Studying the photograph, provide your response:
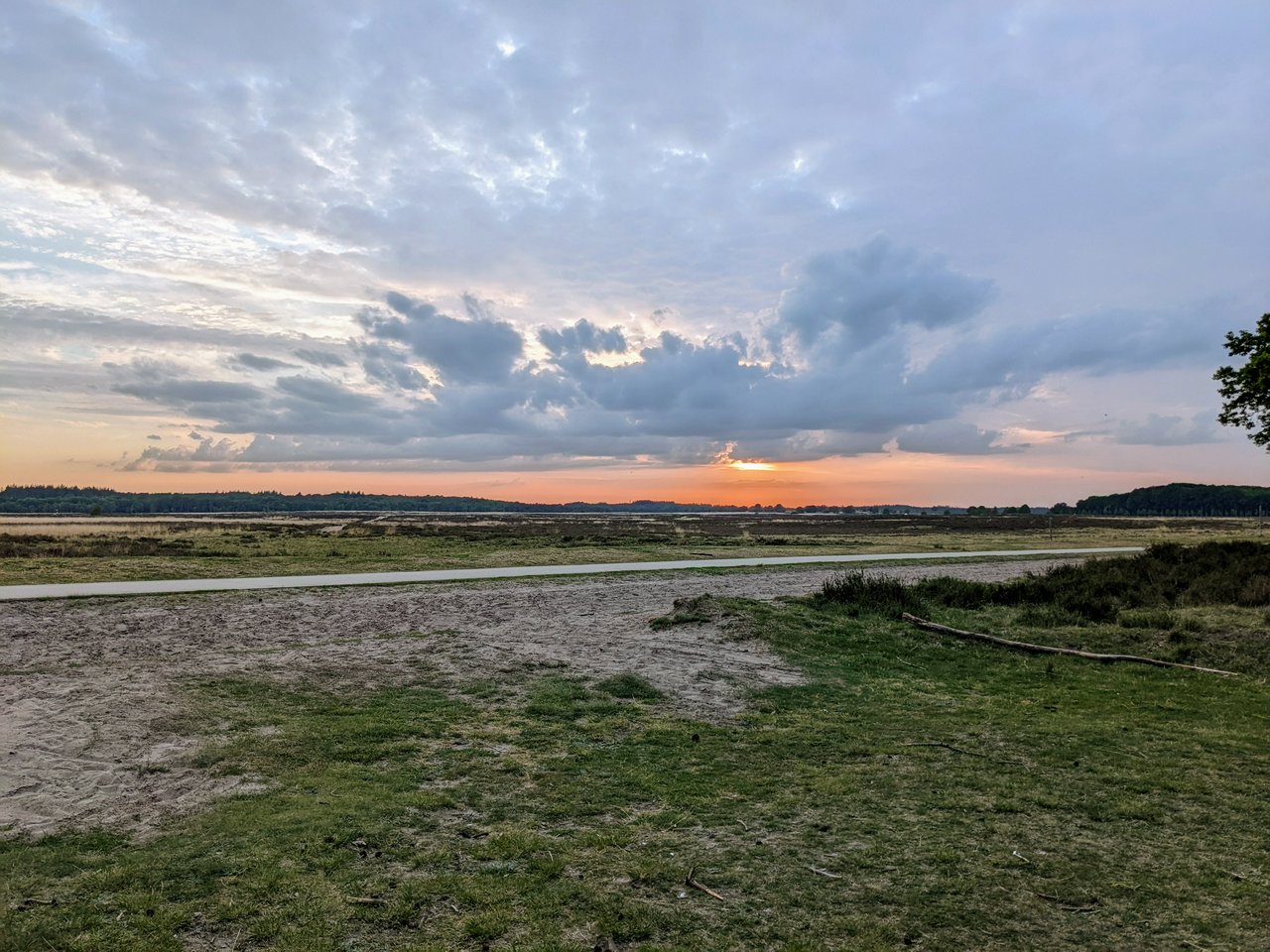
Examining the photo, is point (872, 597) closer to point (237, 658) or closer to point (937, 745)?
point (937, 745)

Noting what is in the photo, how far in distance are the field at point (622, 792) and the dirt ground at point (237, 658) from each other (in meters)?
0.08

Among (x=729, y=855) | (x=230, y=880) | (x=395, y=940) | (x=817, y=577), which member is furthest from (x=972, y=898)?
(x=817, y=577)

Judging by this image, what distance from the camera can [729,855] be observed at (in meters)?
5.54

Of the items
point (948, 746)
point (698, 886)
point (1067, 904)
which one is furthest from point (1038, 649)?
point (698, 886)

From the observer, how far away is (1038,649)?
48.3 feet

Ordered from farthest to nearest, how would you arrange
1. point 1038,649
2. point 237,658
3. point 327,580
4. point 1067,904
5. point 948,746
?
point 327,580, point 1038,649, point 237,658, point 948,746, point 1067,904

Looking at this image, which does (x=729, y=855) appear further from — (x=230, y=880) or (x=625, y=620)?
(x=625, y=620)

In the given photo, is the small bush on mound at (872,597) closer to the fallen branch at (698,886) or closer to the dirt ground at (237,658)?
the dirt ground at (237,658)

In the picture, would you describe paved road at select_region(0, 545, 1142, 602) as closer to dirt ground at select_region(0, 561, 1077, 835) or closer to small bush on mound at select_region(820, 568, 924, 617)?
dirt ground at select_region(0, 561, 1077, 835)

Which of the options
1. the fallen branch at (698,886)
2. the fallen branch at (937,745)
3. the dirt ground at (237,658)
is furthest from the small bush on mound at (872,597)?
the fallen branch at (698,886)

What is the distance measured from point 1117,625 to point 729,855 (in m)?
15.6

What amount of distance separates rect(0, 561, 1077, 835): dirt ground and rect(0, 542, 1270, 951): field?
75 mm

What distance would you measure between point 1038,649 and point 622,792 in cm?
1105

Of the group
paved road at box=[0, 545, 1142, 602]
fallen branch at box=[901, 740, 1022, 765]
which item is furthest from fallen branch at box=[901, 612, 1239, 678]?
paved road at box=[0, 545, 1142, 602]
